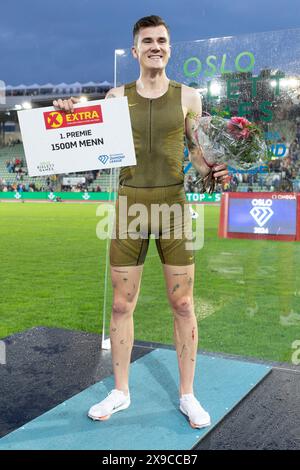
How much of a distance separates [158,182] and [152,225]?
0.23 m

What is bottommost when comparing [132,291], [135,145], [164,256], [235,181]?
[132,291]

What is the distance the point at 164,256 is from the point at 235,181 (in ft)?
4.17

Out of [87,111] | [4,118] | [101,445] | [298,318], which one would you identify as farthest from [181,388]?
[4,118]

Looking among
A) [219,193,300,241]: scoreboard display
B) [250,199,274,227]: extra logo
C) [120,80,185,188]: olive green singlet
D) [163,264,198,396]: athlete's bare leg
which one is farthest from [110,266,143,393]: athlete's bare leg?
[250,199,274,227]: extra logo

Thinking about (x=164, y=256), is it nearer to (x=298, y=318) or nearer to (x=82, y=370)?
(x=82, y=370)

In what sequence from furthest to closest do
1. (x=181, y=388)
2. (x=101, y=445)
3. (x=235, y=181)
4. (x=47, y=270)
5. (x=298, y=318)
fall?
(x=47, y=270), (x=298, y=318), (x=235, y=181), (x=181, y=388), (x=101, y=445)

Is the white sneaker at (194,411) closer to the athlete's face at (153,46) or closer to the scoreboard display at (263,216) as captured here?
the scoreboard display at (263,216)

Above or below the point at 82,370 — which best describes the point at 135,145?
above

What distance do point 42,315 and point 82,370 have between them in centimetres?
184

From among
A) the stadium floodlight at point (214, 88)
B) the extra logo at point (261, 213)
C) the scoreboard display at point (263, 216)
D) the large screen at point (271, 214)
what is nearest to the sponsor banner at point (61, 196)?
the scoreboard display at point (263, 216)

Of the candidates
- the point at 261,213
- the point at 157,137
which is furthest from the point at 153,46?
the point at 261,213

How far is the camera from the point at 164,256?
270 centimetres
